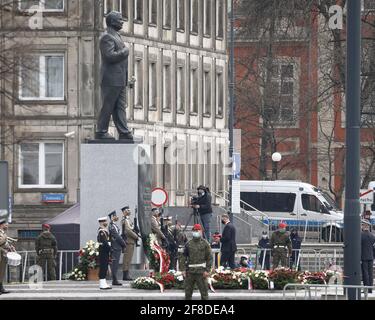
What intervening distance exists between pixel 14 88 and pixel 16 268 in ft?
28.2

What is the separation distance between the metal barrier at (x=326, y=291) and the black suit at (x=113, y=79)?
41.3 ft

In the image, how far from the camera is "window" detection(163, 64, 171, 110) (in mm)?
88438

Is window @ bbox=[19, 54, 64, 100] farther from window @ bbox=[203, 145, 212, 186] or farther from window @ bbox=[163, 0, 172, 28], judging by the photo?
window @ bbox=[203, 145, 212, 186]

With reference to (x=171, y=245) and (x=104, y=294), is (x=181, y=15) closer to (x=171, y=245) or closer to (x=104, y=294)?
(x=171, y=245)

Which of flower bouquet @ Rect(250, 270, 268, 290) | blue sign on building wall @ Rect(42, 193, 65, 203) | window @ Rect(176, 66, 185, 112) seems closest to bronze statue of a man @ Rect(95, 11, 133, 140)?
flower bouquet @ Rect(250, 270, 268, 290)

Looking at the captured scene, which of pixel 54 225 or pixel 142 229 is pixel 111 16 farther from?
pixel 54 225

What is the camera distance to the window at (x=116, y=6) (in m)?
81.3

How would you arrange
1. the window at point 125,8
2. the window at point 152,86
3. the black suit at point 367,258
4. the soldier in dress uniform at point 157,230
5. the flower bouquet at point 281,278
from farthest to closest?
1. the window at point 152,86
2. the window at point 125,8
3. the soldier in dress uniform at point 157,230
4. the black suit at point 367,258
5. the flower bouquet at point 281,278

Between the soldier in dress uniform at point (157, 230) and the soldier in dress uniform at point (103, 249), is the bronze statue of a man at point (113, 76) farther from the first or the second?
the soldier in dress uniform at point (103, 249)

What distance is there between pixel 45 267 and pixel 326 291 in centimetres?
1941

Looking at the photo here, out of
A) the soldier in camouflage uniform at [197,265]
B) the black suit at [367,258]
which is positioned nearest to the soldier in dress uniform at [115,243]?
the black suit at [367,258]

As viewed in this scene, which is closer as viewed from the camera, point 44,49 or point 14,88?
point 14,88
